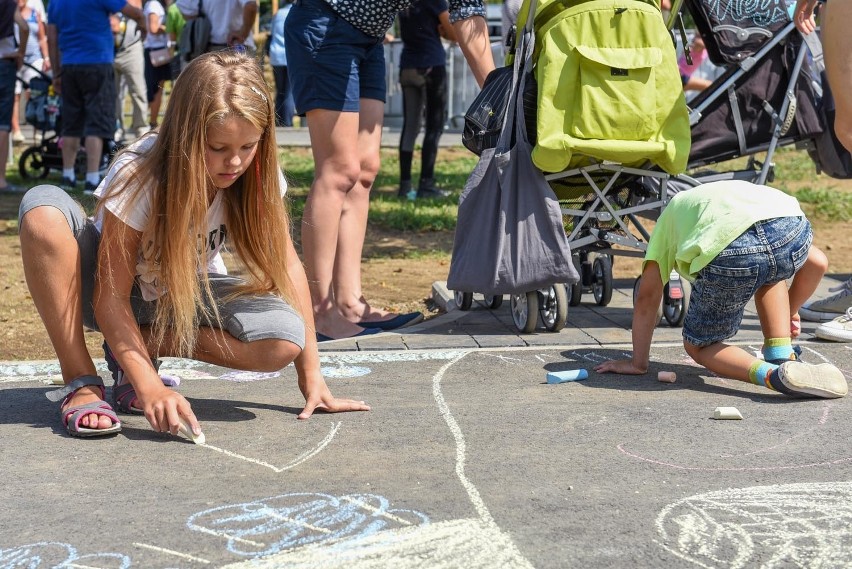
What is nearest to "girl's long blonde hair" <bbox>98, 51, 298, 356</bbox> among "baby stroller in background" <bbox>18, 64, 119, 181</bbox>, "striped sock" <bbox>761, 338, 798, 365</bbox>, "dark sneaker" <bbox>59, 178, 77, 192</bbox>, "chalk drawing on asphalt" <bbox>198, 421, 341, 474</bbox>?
"chalk drawing on asphalt" <bbox>198, 421, 341, 474</bbox>

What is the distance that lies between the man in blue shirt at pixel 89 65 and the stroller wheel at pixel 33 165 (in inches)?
50.7

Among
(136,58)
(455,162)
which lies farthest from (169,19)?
(455,162)

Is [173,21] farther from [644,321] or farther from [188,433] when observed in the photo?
[188,433]

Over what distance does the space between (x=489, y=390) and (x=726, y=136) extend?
2.24 metres

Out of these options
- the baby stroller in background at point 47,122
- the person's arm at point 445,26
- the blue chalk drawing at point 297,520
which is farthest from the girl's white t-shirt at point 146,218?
the baby stroller in background at point 47,122

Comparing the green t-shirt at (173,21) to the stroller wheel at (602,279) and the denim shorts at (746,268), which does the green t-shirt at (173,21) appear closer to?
the stroller wheel at (602,279)

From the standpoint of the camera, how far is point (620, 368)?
3910mm

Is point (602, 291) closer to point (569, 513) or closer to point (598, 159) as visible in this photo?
point (598, 159)

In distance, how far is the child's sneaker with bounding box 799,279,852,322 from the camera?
15.9 feet

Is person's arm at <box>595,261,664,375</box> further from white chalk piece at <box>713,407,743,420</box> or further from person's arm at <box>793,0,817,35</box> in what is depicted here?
person's arm at <box>793,0,817,35</box>

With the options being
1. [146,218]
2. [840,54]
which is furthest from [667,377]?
[146,218]

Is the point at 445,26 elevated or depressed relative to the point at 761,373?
Answer: elevated

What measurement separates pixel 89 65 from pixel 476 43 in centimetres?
489

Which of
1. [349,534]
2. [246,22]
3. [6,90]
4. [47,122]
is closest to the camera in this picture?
[349,534]
